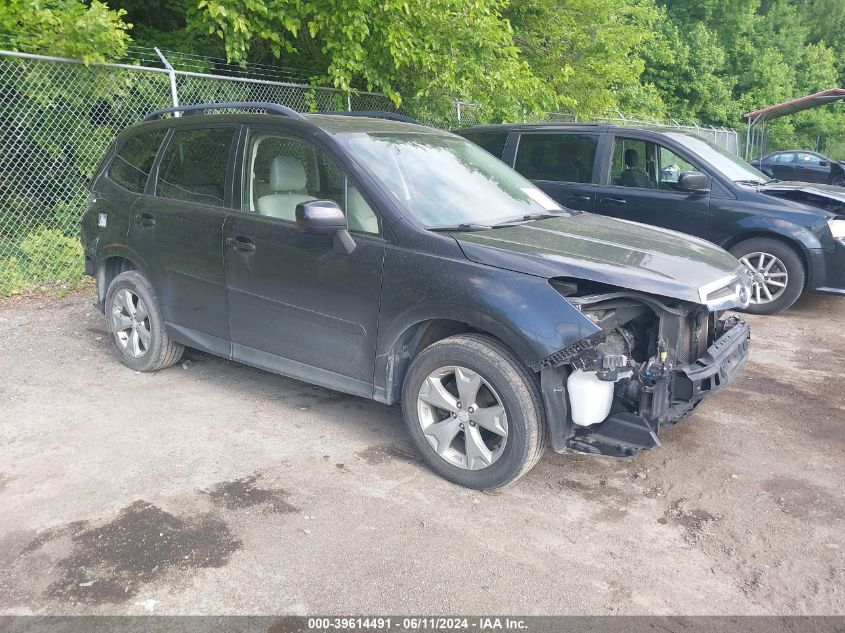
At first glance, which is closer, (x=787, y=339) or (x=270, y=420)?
(x=270, y=420)

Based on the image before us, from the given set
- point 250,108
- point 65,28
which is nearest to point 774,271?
point 250,108

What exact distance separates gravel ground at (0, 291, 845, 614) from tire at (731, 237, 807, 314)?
2244mm

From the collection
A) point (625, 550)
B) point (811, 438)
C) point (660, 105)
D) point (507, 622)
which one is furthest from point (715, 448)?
point (660, 105)

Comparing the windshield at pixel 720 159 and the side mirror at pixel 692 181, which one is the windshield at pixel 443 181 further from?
the windshield at pixel 720 159

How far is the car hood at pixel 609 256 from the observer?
3.40 metres

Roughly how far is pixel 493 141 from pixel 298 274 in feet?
15.1

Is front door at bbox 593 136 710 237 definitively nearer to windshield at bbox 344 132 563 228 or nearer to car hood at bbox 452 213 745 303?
windshield at bbox 344 132 563 228

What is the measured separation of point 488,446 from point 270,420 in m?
1.54

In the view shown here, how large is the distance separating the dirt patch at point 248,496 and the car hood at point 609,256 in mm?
1546

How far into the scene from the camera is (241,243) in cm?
444

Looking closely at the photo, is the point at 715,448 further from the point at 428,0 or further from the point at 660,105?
the point at 660,105

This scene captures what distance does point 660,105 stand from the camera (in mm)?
24984

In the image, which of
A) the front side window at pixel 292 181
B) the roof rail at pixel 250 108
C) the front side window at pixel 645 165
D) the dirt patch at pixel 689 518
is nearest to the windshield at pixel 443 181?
the front side window at pixel 292 181

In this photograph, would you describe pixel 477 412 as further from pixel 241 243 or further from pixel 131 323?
pixel 131 323
